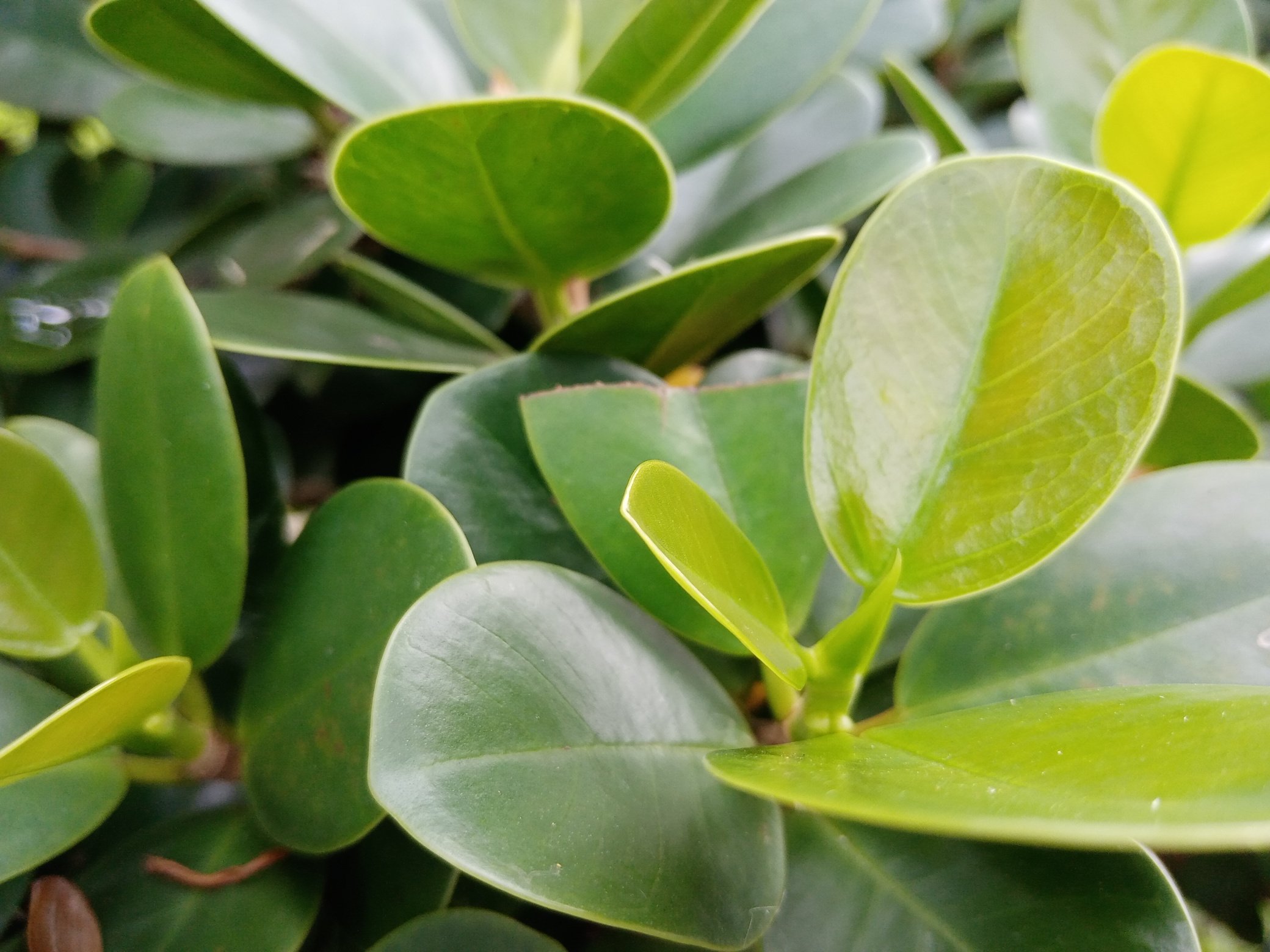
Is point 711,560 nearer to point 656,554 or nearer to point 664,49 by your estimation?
point 656,554

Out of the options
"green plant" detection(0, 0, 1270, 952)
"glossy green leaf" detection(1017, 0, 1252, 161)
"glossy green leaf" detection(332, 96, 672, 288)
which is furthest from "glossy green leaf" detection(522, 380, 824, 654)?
"glossy green leaf" detection(1017, 0, 1252, 161)

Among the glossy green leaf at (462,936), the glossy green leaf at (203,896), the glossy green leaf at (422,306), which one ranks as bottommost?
the glossy green leaf at (203,896)

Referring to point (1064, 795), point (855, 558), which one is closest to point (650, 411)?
point (855, 558)

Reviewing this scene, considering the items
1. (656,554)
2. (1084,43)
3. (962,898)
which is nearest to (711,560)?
(656,554)

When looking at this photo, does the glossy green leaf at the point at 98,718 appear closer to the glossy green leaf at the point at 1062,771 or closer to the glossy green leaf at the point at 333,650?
the glossy green leaf at the point at 333,650

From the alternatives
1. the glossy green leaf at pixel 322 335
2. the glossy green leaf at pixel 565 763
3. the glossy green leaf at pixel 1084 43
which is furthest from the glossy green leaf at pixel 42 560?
the glossy green leaf at pixel 1084 43

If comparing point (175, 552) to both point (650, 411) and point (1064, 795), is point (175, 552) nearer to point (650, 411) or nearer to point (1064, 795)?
point (650, 411)
